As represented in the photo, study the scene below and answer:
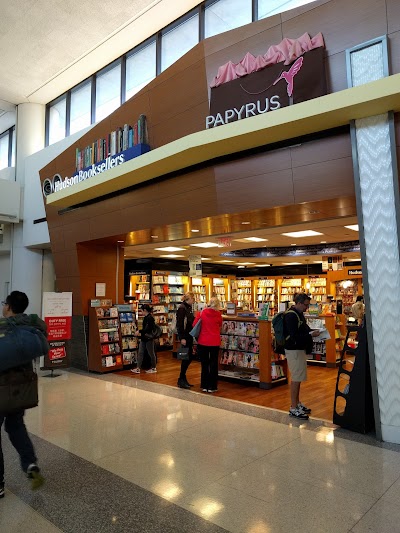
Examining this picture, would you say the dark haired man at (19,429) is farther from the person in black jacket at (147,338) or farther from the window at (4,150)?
the window at (4,150)

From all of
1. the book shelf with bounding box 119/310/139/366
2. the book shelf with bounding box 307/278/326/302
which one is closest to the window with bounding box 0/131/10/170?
the book shelf with bounding box 119/310/139/366

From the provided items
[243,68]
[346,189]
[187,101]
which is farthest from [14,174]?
[346,189]

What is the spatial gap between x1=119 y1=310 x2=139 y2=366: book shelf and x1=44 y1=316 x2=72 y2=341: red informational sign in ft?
4.09

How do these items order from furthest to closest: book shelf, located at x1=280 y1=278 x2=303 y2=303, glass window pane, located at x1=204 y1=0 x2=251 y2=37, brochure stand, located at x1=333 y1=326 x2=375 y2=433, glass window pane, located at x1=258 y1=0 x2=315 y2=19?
1. book shelf, located at x1=280 y1=278 x2=303 y2=303
2. glass window pane, located at x1=204 y1=0 x2=251 y2=37
3. glass window pane, located at x1=258 y1=0 x2=315 y2=19
4. brochure stand, located at x1=333 y1=326 x2=375 y2=433

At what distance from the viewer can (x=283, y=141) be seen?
16.4 feet

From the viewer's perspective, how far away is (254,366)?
7324 millimetres

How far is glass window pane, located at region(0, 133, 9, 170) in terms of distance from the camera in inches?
497

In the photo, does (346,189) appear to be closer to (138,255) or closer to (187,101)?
(187,101)

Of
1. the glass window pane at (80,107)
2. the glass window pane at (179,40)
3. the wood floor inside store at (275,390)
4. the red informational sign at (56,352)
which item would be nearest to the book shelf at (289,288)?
the wood floor inside store at (275,390)

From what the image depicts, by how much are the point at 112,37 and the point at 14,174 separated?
4888mm

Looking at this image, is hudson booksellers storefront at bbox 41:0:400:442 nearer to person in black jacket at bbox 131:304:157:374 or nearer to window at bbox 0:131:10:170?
person in black jacket at bbox 131:304:157:374

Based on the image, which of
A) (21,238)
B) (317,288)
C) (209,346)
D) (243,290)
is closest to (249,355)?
(209,346)

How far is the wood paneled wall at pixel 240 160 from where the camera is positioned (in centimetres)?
454

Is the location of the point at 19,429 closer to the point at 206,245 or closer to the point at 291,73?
the point at 291,73
